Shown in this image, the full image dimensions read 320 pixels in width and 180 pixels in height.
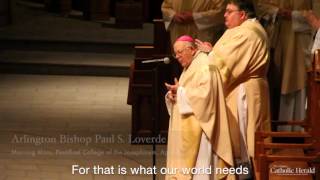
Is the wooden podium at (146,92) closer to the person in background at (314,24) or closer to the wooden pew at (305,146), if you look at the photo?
the person in background at (314,24)

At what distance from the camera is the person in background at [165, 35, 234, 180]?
6.39 metres

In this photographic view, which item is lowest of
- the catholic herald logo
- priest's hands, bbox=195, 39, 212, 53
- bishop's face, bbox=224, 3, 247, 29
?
the catholic herald logo

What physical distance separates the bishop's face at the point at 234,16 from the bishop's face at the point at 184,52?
2.85ft

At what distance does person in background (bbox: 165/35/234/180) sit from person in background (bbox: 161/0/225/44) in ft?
8.83

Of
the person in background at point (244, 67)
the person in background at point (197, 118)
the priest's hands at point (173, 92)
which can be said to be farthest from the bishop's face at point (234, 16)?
the priest's hands at point (173, 92)

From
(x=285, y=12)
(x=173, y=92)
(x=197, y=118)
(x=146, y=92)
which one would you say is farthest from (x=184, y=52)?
(x=285, y=12)

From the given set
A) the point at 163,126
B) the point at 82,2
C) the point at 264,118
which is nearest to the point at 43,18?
the point at 82,2

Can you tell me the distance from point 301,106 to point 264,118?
1780 millimetres

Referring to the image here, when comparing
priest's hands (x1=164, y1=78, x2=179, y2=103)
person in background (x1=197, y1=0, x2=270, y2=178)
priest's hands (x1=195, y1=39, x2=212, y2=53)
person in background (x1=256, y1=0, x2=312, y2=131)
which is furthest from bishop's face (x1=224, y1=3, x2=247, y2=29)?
person in background (x1=256, y1=0, x2=312, y2=131)

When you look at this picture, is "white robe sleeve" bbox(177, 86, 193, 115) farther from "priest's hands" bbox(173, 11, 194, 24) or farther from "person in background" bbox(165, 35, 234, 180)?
"priest's hands" bbox(173, 11, 194, 24)

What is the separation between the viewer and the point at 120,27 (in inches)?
582

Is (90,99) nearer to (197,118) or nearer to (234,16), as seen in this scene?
(234,16)

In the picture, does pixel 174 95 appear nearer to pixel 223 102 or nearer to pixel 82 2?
pixel 223 102

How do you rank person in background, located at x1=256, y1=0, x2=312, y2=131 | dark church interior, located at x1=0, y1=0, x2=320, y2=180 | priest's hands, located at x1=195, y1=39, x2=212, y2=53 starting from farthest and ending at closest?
person in background, located at x1=256, y1=0, x2=312, y2=131 < dark church interior, located at x1=0, y1=0, x2=320, y2=180 < priest's hands, located at x1=195, y1=39, x2=212, y2=53
